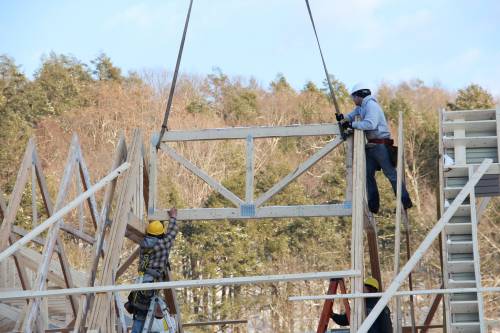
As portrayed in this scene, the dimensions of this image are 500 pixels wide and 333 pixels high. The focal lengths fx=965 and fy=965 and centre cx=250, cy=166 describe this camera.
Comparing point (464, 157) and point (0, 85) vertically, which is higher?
point (0, 85)

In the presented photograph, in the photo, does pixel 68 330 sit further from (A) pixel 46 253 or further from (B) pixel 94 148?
(B) pixel 94 148

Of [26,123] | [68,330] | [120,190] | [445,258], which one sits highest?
[26,123]

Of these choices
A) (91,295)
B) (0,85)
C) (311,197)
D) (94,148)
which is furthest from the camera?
(0,85)

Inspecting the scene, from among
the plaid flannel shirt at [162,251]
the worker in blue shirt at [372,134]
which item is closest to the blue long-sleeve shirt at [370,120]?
the worker in blue shirt at [372,134]

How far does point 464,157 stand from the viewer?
12.0 m

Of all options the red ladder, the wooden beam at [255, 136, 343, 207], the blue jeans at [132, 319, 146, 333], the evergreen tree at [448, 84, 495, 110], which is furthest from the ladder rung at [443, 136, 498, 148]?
the evergreen tree at [448, 84, 495, 110]

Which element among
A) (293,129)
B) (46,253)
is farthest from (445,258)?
(46,253)

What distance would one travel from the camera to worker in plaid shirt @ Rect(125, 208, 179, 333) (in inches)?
452

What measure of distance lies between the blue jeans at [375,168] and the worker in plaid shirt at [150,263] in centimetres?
279

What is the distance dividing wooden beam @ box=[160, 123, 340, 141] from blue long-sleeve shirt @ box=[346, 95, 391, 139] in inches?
13.9

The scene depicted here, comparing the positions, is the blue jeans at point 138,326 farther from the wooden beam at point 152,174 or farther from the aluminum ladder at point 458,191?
the aluminum ladder at point 458,191

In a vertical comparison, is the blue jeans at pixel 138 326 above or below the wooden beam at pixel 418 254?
below

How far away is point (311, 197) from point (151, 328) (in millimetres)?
26002

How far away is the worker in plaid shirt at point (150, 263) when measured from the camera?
1148 cm
